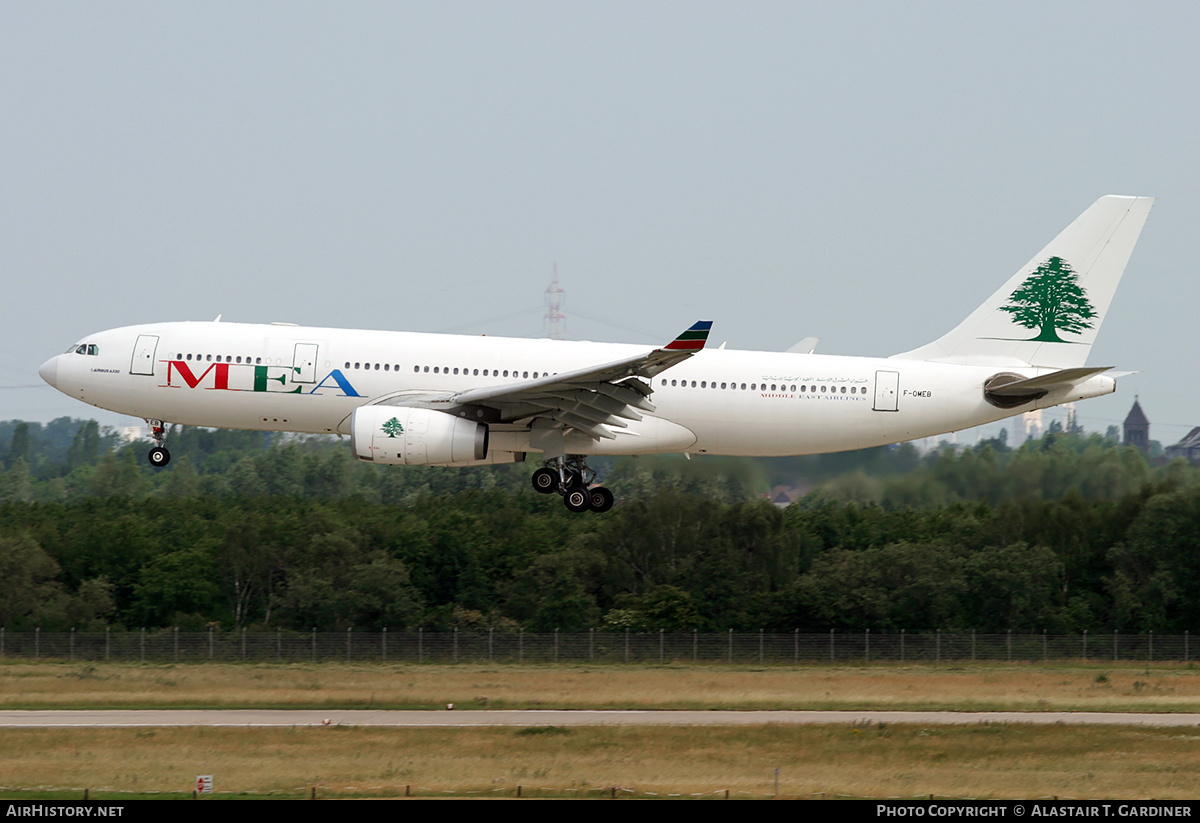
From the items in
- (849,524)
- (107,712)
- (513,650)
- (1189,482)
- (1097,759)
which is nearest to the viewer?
(1097,759)

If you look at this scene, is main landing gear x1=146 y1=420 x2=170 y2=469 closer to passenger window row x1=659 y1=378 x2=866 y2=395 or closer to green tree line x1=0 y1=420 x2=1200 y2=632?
passenger window row x1=659 y1=378 x2=866 y2=395

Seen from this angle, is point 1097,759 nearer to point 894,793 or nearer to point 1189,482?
point 894,793

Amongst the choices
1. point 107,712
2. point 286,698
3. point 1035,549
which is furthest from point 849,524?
point 107,712

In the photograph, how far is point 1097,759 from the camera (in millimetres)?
28172

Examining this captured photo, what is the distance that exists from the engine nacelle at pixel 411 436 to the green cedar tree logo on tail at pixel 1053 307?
13.3 metres

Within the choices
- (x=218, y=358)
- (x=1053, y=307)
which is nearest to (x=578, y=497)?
(x=218, y=358)

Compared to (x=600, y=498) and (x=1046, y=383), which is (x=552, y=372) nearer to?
(x=600, y=498)

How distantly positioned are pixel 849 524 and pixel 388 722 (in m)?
34.4

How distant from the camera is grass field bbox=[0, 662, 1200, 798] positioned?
24.9 m

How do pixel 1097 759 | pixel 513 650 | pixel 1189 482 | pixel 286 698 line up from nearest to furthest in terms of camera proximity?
pixel 1097 759 < pixel 286 698 < pixel 513 650 < pixel 1189 482

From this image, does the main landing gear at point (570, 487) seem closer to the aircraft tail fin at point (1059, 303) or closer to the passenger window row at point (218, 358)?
the passenger window row at point (218, 358)

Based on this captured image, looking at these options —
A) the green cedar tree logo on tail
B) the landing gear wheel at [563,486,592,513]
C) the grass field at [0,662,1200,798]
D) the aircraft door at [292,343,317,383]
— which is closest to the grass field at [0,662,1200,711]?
the grass field at [0,662,1200,798]

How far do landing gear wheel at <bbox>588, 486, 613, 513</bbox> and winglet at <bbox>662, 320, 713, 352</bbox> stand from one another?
18.5ft

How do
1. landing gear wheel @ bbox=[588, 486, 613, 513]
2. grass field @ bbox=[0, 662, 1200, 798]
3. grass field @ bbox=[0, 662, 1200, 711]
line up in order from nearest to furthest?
grass field @ bbox=[0, 662, 1200, 798], landing gear wheel @ bbox=[588, 486, 613, 513], grass field @ bbox=[0, 662, 1200, 711]
